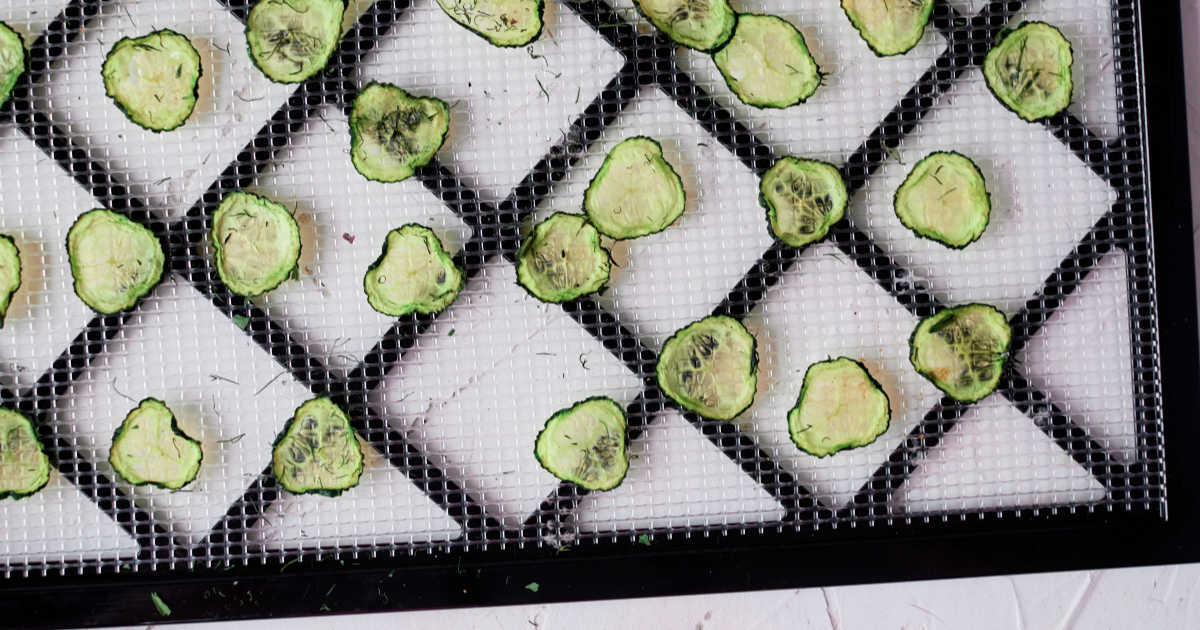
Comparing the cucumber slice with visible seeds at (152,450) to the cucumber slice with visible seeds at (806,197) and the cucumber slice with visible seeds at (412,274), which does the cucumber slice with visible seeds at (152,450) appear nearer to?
the cucumber slice with visible seeds at (412,274)

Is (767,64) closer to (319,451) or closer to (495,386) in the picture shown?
(495,386)

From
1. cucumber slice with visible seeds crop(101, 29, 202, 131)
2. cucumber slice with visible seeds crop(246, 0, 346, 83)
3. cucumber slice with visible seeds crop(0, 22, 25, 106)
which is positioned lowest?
cucumber slice with visible seeds crop(0, 22, 25, 106)

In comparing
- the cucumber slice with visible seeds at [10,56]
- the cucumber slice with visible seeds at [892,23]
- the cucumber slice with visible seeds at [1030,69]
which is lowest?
the cucumber slice with visible seeds at [10,56]

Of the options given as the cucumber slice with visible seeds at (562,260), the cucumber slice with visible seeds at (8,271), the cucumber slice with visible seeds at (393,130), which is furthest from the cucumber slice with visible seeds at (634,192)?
the cucumber slice with visible seeds at (8,271)

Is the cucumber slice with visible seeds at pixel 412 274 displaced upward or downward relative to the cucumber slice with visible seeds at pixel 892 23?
downward

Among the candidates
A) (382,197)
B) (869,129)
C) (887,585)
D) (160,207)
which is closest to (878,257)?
(869,129)

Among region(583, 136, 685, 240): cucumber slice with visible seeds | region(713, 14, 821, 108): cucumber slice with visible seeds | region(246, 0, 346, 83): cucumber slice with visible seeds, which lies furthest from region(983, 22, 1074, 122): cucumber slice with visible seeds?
region(246, 0, 346, 83): cucumber slice with visible seeds

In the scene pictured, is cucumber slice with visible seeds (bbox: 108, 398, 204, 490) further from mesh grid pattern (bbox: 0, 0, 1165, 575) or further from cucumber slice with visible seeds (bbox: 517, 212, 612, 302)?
cucumber slice with visible seeds (bbox: 517, 212, 612, 302)

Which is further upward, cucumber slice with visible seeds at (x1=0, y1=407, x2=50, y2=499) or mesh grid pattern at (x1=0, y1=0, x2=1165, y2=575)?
mesh grid pattern at (x1=0, y1=0, x2=1165, y2=575)
